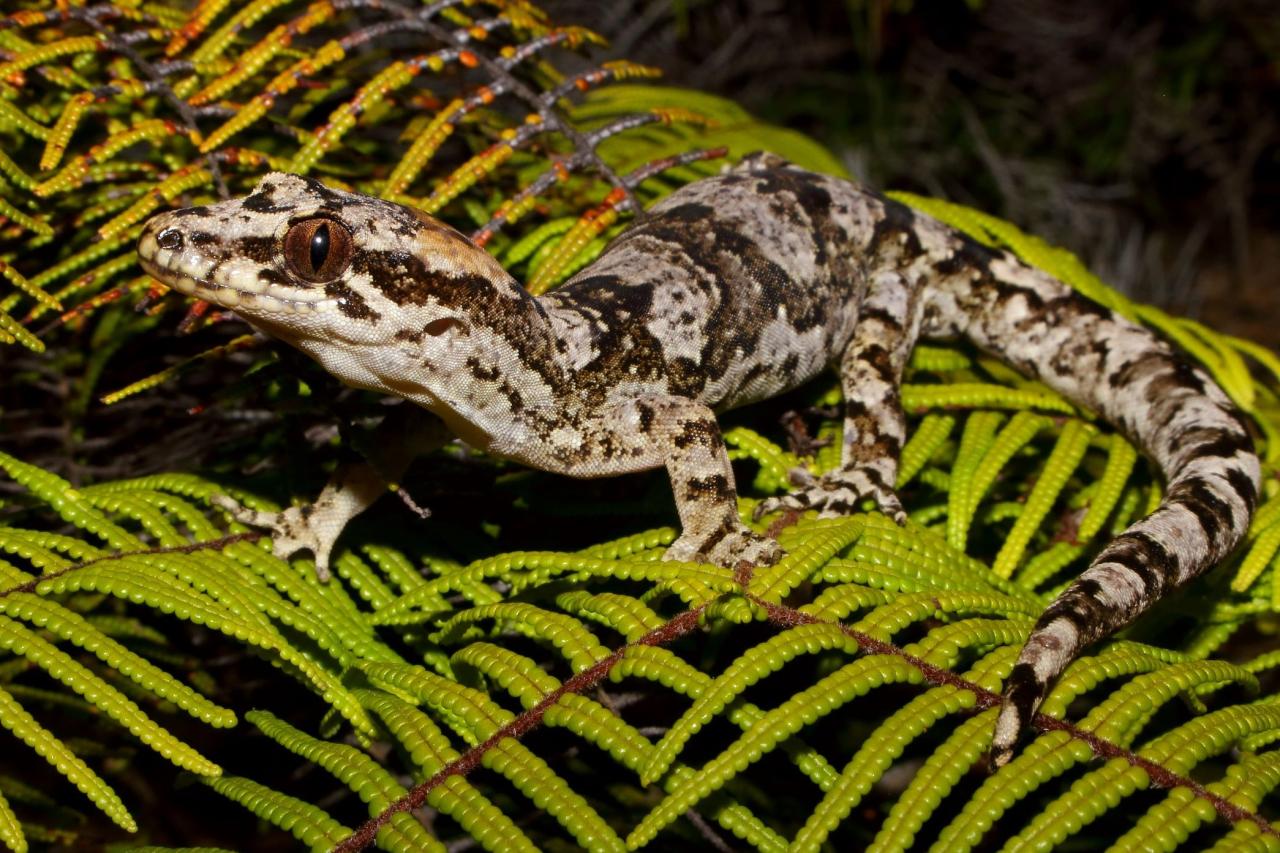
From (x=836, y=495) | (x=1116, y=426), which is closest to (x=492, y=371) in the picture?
(x=836, y=495)

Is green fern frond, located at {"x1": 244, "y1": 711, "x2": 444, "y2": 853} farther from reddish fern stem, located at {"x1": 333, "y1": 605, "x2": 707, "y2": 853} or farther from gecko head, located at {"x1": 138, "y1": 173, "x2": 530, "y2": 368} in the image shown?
gecko head, located at {"x1": 138, "y1": 173, "x2": 530, "y2": 368}

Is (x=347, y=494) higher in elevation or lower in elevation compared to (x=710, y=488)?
lower

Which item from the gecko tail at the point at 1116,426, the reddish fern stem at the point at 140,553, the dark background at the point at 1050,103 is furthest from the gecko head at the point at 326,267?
the dark background at the point at 1050,103

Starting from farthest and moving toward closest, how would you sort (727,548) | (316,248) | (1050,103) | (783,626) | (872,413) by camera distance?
(1050,103) → (872,413) → (727,548) → (316,248) → (783,626)

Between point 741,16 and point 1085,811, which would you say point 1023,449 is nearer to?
point 1085,811

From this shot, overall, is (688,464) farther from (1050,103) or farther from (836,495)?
(1050,103)

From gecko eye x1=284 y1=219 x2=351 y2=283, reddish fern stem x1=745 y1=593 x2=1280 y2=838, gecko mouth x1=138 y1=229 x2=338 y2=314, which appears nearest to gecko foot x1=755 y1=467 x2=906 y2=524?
reddish fern stem x1=745 y1=593 x2=1280 y2=838

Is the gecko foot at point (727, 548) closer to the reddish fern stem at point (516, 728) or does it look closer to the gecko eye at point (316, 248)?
the reddish fern stem at point (516, 728)
